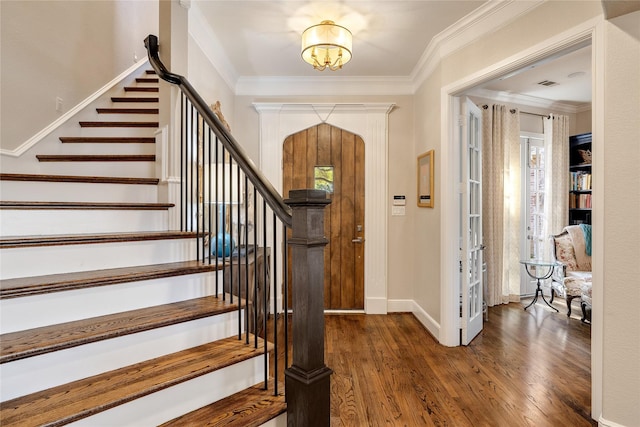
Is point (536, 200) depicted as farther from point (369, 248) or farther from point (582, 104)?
point (369, 248)

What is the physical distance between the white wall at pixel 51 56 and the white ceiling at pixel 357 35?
1.27m

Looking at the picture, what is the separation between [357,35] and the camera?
3084mm

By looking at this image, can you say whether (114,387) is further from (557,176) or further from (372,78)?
(557,176)

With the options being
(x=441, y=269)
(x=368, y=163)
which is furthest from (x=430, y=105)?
(x=441, y=269)

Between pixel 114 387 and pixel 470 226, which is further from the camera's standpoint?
pixel 470 226

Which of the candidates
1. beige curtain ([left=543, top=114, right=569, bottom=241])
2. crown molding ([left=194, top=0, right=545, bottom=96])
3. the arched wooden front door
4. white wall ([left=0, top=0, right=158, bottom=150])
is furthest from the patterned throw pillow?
white wall ([left=0, top=0, right=158, bottom=150])

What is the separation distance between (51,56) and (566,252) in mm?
5922

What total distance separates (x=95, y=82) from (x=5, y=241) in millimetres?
2476

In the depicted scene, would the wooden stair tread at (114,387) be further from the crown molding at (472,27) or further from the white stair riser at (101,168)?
the crown molding at (472,27)

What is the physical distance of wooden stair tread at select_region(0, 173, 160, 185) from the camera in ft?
6.71

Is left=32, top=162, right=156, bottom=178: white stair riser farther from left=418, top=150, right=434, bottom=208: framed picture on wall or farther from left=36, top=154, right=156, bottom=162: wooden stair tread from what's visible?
left=418, top=150, right=434, bottom=208: framed picture on wall

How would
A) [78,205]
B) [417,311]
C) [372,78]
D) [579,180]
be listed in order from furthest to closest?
[579,180], [372,78], [417,311], [78,205]

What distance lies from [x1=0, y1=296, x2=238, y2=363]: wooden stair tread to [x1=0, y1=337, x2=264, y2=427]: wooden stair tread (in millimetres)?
163

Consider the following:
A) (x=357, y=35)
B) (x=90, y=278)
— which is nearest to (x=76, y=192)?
(x=90, y=278)
